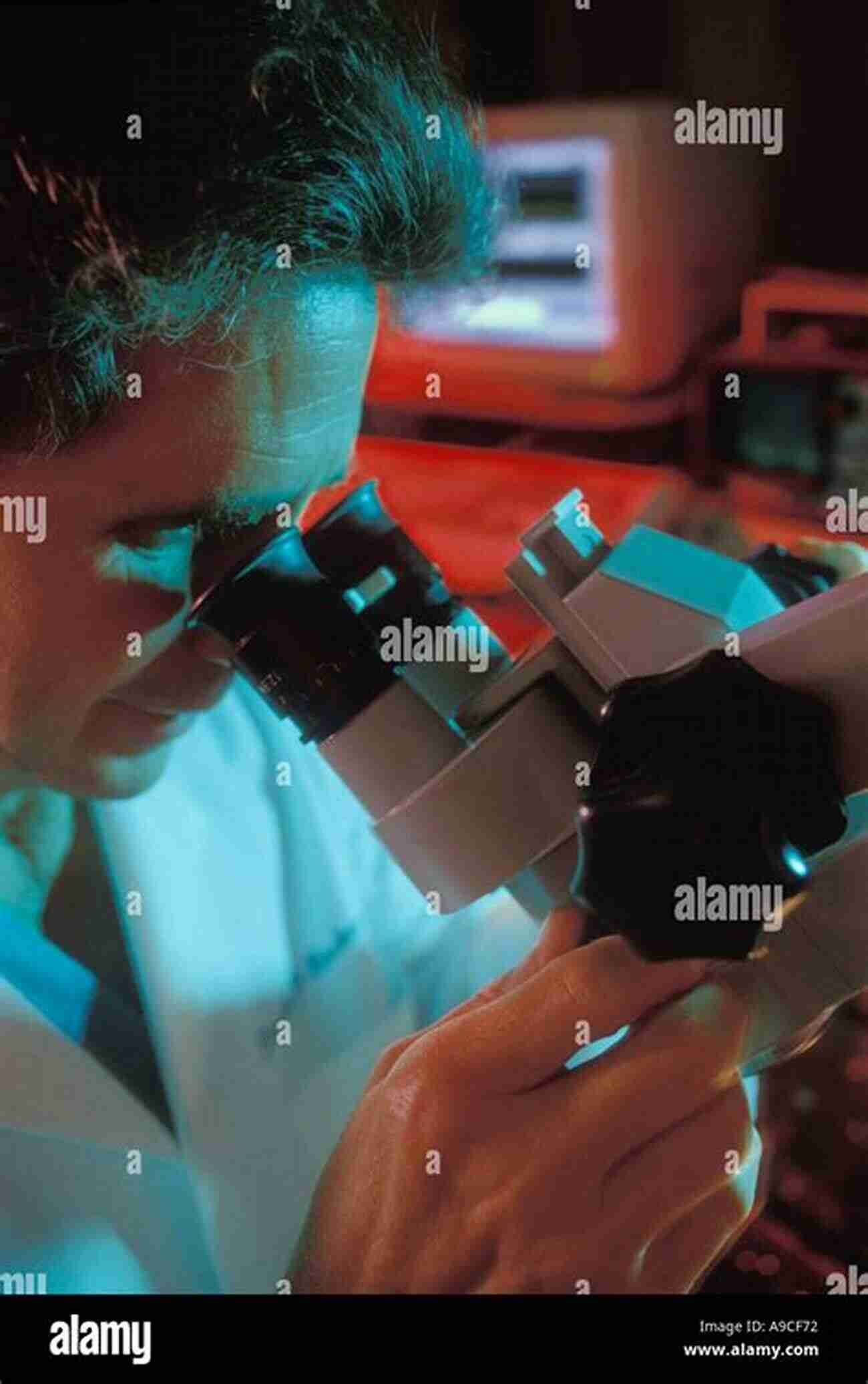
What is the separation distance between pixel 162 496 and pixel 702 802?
366 millimetres

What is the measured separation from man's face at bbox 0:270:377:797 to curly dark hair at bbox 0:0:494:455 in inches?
0.8

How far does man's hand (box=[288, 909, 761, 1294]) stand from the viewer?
0.87m

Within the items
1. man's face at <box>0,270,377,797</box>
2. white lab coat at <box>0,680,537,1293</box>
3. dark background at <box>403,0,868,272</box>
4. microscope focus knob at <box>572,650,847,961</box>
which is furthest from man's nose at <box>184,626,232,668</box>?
dark background at <box>403,0,868,272</box>

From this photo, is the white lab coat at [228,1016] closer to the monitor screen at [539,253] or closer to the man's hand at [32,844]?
the man's hand at [32,844]

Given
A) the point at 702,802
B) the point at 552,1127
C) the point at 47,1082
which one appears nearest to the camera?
the point at 702,802

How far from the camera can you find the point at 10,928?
40.6 inches

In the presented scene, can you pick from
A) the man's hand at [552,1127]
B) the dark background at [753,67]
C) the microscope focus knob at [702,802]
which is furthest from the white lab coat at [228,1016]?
the dark background at [753,67]

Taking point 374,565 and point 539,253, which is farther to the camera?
point 539,253

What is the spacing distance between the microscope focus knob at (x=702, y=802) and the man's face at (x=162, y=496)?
256 mm

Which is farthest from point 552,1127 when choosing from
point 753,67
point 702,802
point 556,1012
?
point 753,67

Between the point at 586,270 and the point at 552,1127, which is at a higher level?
the point at 586,270

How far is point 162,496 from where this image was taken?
0.88 meters

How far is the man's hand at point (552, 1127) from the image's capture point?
2.85 feet

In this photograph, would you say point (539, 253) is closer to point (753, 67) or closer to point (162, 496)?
point (753, 67)
